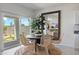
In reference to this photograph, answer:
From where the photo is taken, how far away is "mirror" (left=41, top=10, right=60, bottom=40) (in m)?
2.10

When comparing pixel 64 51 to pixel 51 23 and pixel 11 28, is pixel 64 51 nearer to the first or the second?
pixel 51 23

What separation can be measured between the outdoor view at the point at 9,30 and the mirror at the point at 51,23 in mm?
546

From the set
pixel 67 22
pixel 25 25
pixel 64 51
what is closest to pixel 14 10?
pixel 25 25

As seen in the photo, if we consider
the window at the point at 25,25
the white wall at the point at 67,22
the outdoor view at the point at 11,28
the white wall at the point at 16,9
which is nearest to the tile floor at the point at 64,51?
the white wall at the point at 67,22

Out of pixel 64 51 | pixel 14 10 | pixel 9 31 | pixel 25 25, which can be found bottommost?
pixel 64 51

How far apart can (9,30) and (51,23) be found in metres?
0.74

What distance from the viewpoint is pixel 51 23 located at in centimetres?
213

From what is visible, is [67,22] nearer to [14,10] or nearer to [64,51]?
[64,51]

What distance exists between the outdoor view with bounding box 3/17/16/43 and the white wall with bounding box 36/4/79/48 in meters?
0.71

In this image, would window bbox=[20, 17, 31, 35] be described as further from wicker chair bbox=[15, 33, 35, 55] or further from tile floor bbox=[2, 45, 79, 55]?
tile floor bbox=[2, 45, 79, 55]

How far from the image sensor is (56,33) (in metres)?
2.10

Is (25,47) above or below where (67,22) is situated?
below

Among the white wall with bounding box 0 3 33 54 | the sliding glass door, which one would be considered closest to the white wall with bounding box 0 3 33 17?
the white wall with bounding box 0 3 33 54
